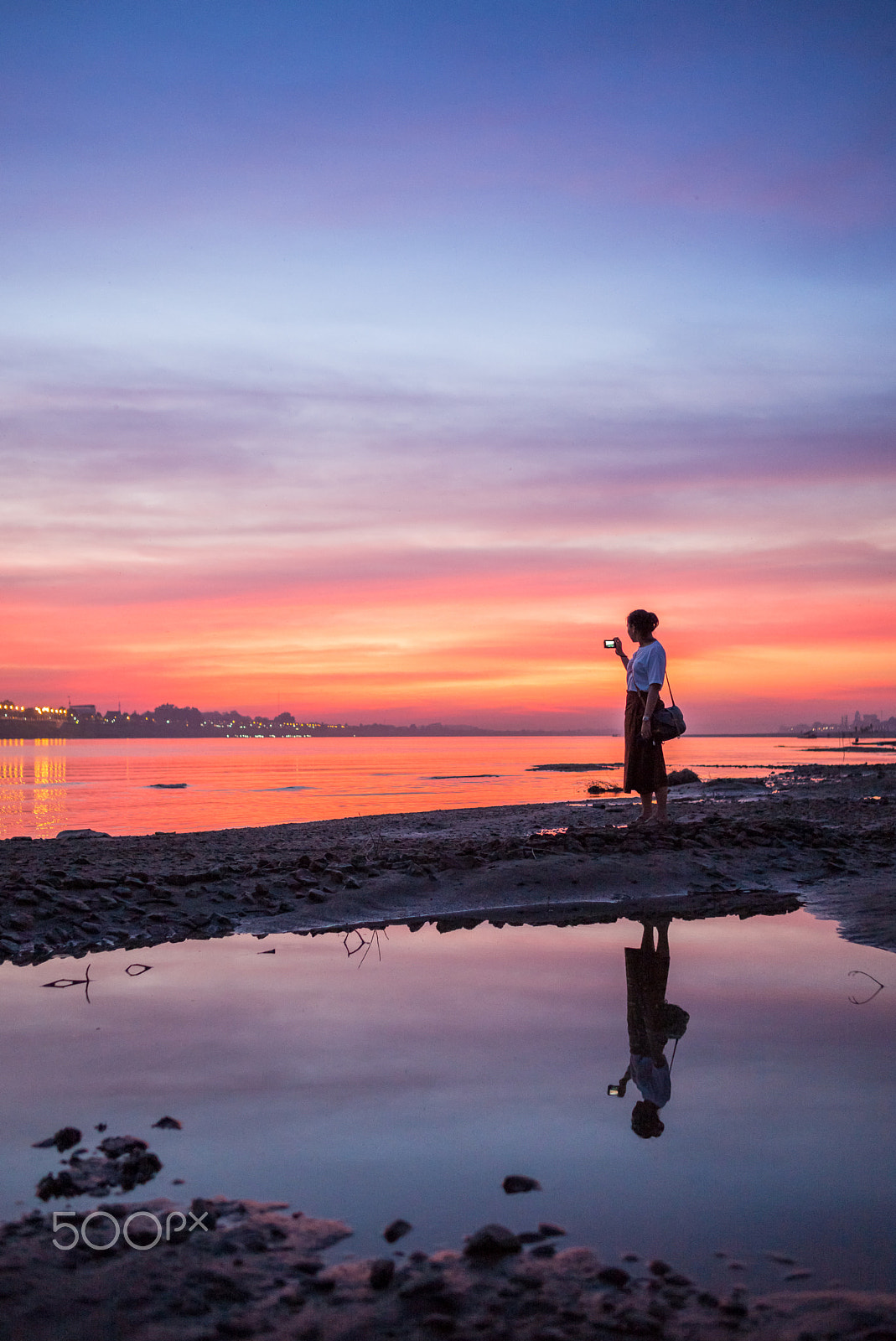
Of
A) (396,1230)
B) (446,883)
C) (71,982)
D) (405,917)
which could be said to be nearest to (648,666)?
(446,883)

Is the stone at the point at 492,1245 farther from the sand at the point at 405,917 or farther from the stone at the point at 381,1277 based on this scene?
the stone at the point at 381,1277

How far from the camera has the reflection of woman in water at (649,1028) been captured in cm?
317

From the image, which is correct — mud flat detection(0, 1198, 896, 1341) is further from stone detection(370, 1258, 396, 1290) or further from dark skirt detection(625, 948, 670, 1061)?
dark skirt detection(625, 948, 670, 1061)

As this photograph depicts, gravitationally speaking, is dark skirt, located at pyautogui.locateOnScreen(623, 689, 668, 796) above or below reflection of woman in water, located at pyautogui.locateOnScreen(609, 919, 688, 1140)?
above

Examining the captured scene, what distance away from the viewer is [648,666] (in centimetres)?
1041

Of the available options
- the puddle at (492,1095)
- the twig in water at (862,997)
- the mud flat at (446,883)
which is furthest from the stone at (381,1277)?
the mud flat at (446,883)

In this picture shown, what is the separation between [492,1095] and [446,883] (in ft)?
16.2

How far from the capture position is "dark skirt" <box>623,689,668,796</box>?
34.2 feet

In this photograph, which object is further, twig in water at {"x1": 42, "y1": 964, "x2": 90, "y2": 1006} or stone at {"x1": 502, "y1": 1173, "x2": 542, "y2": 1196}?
twig in water at {"x1": 42, "y1": 964, "x2": 90, "y2": 1006}

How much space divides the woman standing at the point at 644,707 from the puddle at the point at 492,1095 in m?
4.84

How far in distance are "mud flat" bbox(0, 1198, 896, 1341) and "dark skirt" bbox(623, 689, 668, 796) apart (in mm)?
8300

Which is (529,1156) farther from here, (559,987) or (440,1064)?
(559,987)

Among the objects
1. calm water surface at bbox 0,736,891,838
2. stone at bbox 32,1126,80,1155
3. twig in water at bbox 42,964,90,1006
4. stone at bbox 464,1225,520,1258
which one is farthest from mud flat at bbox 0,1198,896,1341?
calm water surface at bbox 0,736,891,838

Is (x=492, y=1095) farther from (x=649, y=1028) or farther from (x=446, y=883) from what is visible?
(x=446, y=883)
